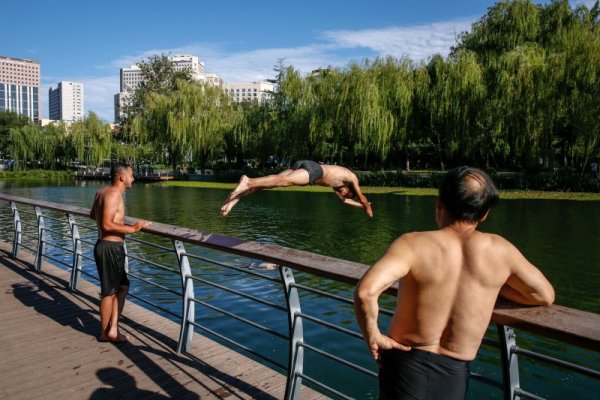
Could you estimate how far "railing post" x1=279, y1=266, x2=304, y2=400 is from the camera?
2592 mm

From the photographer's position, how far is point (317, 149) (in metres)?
32.6

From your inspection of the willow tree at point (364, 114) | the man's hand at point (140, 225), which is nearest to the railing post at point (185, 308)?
the man's hand at point (140, 225)

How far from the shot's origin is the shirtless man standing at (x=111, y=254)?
3.80 m

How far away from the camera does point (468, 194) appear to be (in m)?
1.59

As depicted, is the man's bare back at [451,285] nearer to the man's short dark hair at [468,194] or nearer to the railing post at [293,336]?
the man's short dark hair at [468,194]

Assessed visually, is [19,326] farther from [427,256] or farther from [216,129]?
[216,129]

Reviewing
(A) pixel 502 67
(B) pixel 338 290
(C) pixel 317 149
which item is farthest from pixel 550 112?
(B) pixel 338 290

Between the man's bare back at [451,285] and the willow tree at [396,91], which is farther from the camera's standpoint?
the willow tree at [396,91]

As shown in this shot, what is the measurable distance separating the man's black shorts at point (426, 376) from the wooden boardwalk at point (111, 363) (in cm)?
132

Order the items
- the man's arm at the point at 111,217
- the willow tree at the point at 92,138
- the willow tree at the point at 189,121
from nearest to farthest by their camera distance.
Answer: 1. the man's arm at the point at 111,217
2. the willow tree at the point at 189,121
3. the willow tree at the point at 92,138

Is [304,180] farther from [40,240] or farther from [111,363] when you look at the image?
[40,240]

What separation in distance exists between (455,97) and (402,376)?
2655 cm

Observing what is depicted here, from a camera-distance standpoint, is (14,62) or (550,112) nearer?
(550,112)

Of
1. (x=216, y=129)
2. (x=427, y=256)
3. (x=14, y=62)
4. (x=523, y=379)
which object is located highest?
(x=14, y=62)
